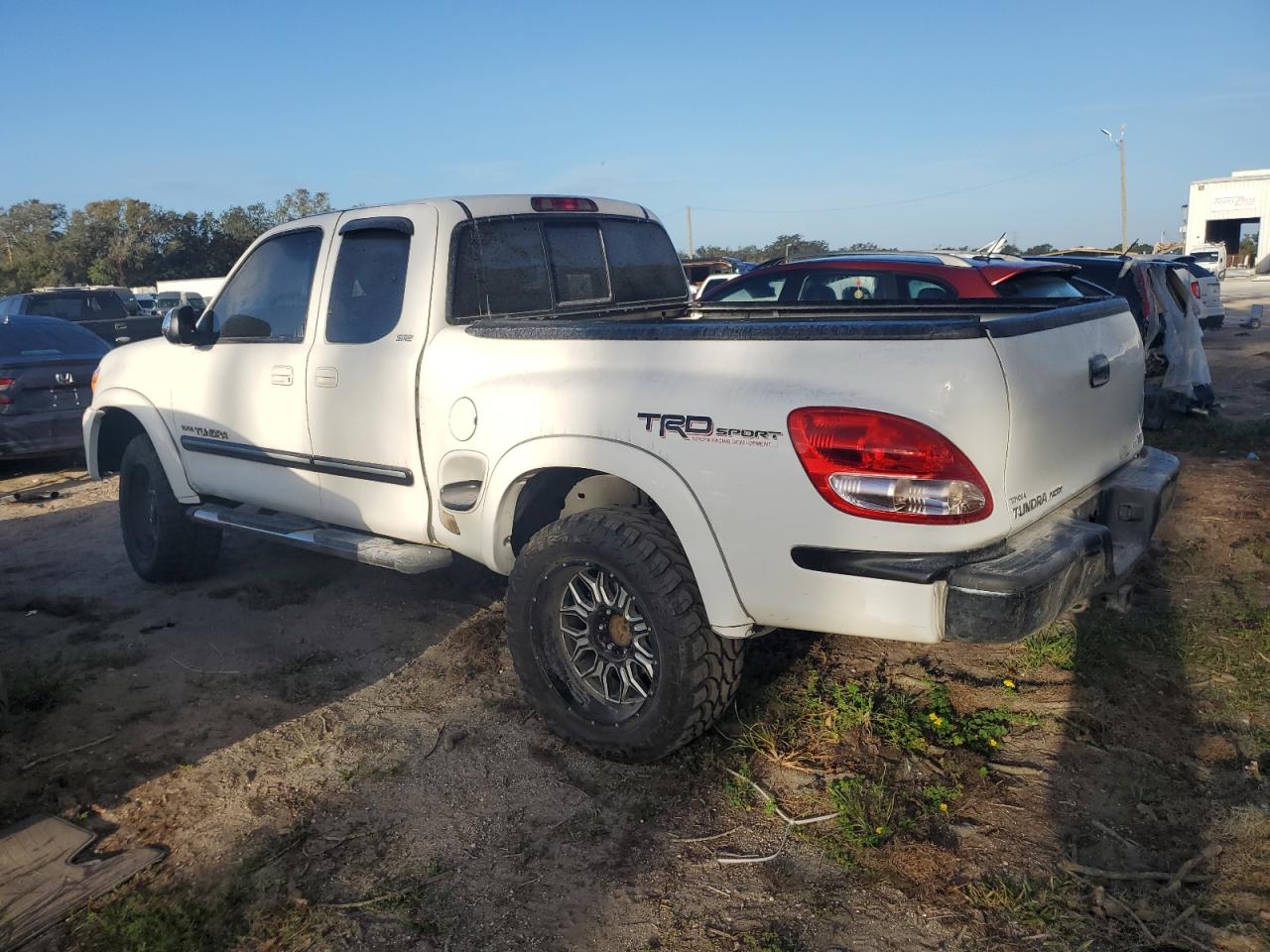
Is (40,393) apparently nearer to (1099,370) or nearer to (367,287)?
(367,287)

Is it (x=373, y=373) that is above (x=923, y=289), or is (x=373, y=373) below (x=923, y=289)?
below

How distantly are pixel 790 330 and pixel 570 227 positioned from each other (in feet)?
6.94

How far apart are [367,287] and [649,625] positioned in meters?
2.13

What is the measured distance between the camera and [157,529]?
559 centimetres

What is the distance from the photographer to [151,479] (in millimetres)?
5570

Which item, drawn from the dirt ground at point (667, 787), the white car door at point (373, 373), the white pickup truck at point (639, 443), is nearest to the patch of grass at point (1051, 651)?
the dirt ground at point (667, 787)

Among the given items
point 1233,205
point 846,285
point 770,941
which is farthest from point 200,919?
point 1233,205

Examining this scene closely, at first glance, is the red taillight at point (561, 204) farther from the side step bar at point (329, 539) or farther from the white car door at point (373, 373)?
the side step bar at point (329, 539)

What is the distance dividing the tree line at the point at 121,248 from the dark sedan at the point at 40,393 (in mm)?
39370

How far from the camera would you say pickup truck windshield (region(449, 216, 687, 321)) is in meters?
4.22

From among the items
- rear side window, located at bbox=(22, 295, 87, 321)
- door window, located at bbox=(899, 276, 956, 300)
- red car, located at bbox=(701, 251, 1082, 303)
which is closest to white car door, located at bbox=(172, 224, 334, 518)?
red car, located at bbox=(701, 251, 1082, 303)

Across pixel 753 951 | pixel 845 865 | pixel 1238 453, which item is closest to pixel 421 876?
pixel 753 951

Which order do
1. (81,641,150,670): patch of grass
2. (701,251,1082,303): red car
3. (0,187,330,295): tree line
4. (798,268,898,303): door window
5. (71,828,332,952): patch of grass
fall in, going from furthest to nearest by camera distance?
(0,187,330,295): tree line, (798,268,898,303): door window, (701,251,1082,303): red car, (81,641,150,670): patch of grass, (71,828,332,952): patch of grass

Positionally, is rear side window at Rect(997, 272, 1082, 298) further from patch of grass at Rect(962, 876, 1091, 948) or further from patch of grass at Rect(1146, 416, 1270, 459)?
patch of grass at Rect(962, 876, 1091, 948)
